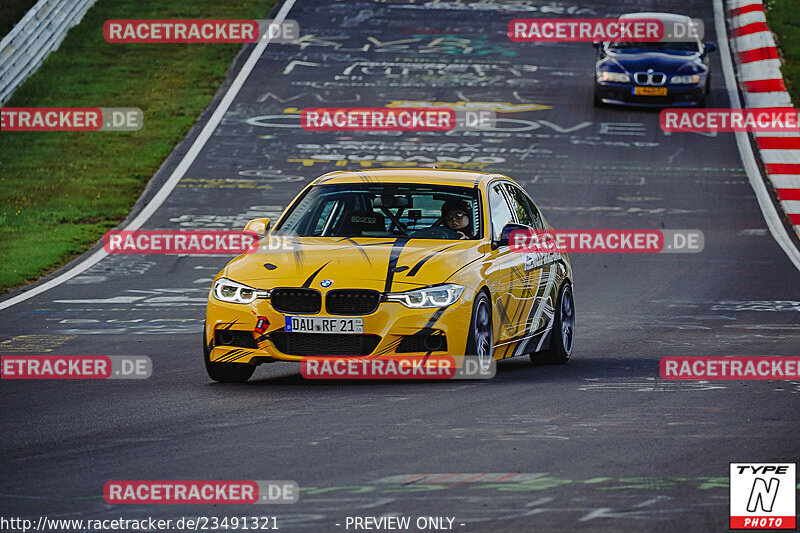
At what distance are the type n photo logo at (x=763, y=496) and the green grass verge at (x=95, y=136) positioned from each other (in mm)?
12079

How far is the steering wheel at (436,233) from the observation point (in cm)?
1130

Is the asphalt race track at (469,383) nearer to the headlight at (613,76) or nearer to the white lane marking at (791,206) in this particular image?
the white lane marking at (791,206)

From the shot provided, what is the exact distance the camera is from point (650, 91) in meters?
28.7

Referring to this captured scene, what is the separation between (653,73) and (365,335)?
19265mm

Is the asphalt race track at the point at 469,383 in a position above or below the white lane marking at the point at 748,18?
A: below

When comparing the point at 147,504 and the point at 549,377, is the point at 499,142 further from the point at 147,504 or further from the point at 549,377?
the point at 147,504

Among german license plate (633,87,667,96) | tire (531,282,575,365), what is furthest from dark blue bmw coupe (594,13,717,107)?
tire (531,282,575,365)

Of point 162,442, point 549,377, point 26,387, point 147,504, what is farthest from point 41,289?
point 147,504

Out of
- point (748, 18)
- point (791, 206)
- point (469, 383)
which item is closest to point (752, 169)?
point (791, 206)

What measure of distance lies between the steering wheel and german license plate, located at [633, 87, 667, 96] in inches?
706

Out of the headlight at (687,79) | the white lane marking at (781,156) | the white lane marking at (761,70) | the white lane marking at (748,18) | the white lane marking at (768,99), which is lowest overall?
the white lane marking at (781,156)

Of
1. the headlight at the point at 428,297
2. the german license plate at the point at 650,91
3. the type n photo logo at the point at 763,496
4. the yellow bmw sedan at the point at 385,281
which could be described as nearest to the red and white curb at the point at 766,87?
the german license plate at the point at 650,91

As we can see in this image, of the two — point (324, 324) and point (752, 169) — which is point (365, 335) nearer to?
point (324, 324)

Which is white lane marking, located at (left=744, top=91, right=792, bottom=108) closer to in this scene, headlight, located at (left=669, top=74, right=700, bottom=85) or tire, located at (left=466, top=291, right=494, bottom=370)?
headlight, located at (left=669, top=74, right=700, bottom=85)
